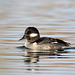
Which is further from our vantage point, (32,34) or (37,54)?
(32,34)

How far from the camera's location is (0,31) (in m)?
18.7

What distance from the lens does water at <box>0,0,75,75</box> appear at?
1173 centimetres

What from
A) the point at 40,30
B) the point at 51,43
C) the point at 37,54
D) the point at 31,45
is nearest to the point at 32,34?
the point at 31,45

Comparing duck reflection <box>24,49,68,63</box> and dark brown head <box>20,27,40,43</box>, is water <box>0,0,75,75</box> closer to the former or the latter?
duck reflection <box>24,49,68,63</box>

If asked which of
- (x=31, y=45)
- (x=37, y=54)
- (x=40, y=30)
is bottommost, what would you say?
(x=37, y=54)

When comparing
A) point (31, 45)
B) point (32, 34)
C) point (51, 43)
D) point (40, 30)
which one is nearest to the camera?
point (51, 43)

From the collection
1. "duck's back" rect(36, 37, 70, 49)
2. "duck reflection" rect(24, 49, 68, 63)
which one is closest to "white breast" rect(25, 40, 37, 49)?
"duck's back" rect(36, 37, 70, 49)

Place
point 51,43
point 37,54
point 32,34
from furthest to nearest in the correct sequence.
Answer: point 32,34 < point 51,43 < point 37,54

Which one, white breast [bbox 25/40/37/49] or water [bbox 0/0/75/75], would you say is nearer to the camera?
water [bbox 0/0/75/75]

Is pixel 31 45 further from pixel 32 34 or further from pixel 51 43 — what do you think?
pixel 51 43

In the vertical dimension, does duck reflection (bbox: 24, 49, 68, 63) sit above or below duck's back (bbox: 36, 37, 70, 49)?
below

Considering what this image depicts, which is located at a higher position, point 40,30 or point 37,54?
point 40,30

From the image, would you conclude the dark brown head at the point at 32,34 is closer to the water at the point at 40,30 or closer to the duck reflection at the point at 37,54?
the water at the point at 40,30

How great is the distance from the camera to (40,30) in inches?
757
